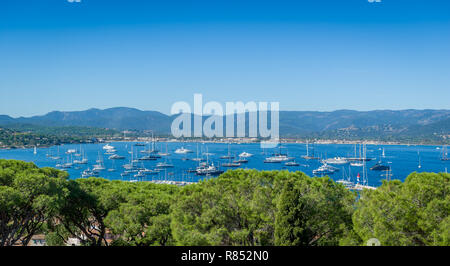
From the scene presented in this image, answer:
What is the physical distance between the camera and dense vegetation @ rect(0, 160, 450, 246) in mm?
7719

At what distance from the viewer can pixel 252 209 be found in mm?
8789

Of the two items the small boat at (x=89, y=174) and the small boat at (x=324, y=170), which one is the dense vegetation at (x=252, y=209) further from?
the small boat at (x=324, y=170)

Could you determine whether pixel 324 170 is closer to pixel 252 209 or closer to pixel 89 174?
pixel 89 174

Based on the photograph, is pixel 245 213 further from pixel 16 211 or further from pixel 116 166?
pixel 116 166

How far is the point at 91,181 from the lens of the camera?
1270 centimetres

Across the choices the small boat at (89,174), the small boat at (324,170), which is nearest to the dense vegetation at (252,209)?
the small boat at (89,174)

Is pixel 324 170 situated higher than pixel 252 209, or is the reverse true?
pixel 252 209

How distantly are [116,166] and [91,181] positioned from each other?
58.2 meters

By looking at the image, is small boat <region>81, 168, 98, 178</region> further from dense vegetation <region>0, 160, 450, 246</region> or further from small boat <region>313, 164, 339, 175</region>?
dense vegetation <region>0, 160, 450, 246</region>

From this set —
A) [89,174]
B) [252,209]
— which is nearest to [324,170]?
[89,174]

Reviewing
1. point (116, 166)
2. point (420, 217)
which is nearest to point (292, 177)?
point (420, 217)

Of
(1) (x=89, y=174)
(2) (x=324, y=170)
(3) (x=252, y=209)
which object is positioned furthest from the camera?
(2) (x=324, y=170)

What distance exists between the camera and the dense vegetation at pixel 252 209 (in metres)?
7.72
